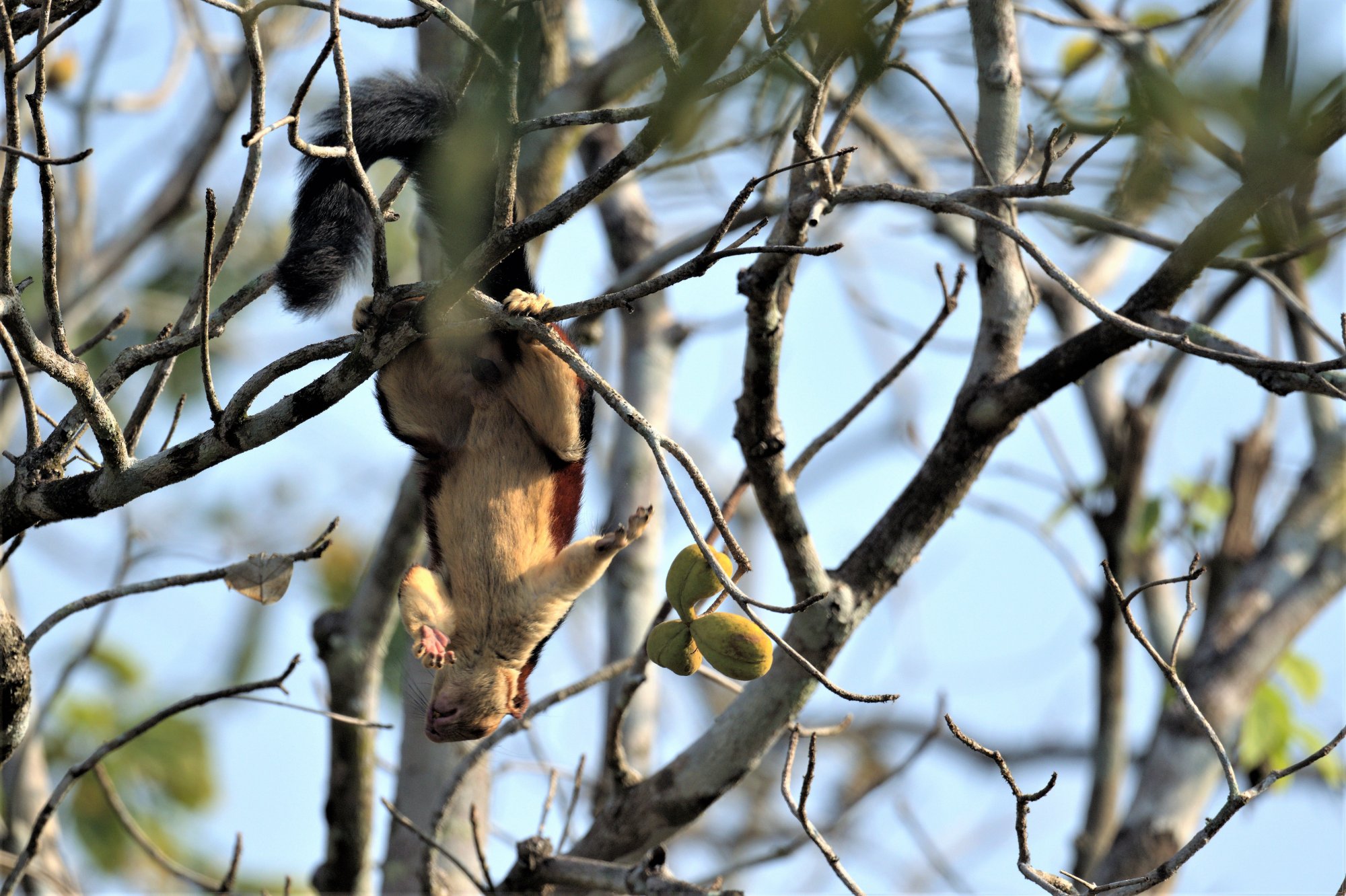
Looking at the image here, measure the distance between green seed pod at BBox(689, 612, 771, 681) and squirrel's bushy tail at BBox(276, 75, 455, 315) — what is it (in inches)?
57.3

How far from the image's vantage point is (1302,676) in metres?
5.88

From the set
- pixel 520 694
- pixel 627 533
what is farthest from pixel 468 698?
pixel 627 533

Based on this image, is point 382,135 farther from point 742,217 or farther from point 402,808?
point 402,808

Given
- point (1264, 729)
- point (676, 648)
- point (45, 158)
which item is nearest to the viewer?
point (45, 158)

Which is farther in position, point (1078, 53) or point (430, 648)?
point (1078, 53)

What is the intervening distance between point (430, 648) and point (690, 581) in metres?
1.05

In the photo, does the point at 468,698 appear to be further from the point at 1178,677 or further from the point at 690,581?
the point at 1178,677

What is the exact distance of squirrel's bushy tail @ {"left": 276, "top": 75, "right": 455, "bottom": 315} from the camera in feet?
10.3

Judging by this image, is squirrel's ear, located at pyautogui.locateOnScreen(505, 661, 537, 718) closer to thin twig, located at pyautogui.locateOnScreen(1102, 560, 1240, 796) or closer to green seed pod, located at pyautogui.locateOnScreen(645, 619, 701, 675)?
green seed pod, located at pyautogui.locateOnScreen(645, 619, 701, 675)

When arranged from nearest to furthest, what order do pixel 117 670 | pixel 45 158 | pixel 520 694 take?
pixel 45 158 → pixel 520 694 → pixel 117 670

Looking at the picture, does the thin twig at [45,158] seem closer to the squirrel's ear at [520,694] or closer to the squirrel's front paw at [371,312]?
the squirrel's front paw at [371,312]

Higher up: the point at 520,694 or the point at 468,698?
the point at 520,694

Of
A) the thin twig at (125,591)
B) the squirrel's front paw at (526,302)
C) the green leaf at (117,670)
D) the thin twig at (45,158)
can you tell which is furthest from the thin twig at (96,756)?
the green leaf at (117,670)

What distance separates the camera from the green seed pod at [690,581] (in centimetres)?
253
